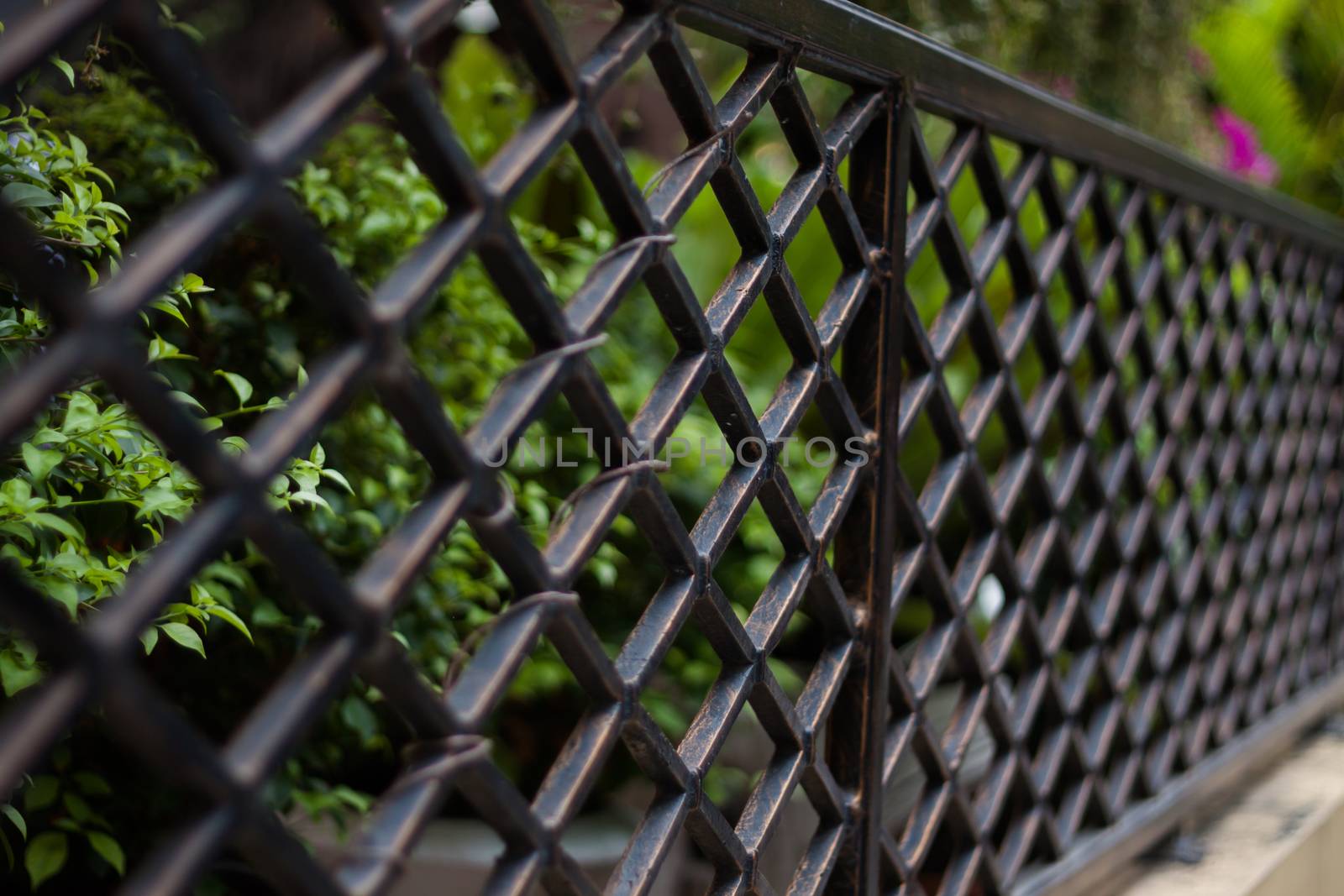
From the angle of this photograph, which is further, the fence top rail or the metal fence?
the fence top rail

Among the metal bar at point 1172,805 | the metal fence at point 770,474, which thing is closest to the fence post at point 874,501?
the metal fence at point 770,474

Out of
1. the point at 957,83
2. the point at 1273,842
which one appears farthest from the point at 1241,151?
the point at 957,83

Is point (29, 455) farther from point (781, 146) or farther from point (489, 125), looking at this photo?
point (781, 146)

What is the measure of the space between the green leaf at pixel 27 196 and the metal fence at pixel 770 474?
19cm

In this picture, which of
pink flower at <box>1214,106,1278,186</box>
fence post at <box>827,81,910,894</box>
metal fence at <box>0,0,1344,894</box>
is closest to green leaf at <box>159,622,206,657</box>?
metal fence at <box>0,0,1344,894</box>

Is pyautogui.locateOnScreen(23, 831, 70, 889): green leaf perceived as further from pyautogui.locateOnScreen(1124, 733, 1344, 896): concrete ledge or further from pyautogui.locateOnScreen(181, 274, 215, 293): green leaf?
pyautogui.locateOnScreen(1124, 733, 1344, 896): concrete ledge

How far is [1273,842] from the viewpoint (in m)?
1.89

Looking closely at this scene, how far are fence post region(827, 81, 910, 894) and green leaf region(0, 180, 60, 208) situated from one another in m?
0.72

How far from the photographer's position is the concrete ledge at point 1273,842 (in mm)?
1726

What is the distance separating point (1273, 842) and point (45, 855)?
1850mm

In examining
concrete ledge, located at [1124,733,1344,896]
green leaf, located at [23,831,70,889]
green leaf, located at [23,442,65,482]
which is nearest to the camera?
green leaf, located at [23,442,65,482]

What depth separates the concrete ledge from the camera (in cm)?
173

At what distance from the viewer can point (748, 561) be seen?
194 centimetres

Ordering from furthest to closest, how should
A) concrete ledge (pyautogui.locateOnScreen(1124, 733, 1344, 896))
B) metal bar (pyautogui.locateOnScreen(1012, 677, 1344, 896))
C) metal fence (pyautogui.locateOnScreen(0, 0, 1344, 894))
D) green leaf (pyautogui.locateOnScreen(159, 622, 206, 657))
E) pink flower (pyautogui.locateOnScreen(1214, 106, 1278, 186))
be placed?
pink flower (pyautogui.locateOnScreen(1214, 106, 1278, 186)) < concrete ledge (pyautogui.locateOnScreen(1124, 733, 1344, 896)) < metal bar (pyautogui.locateOnScreen(1012, 677, 1344, 896)) < green leaf (pyautogui.locateOnScreen(159, 622, 206, 657)) < metal fence (pyautogui.locateOnScreen(0, 0, 1344, 894))
